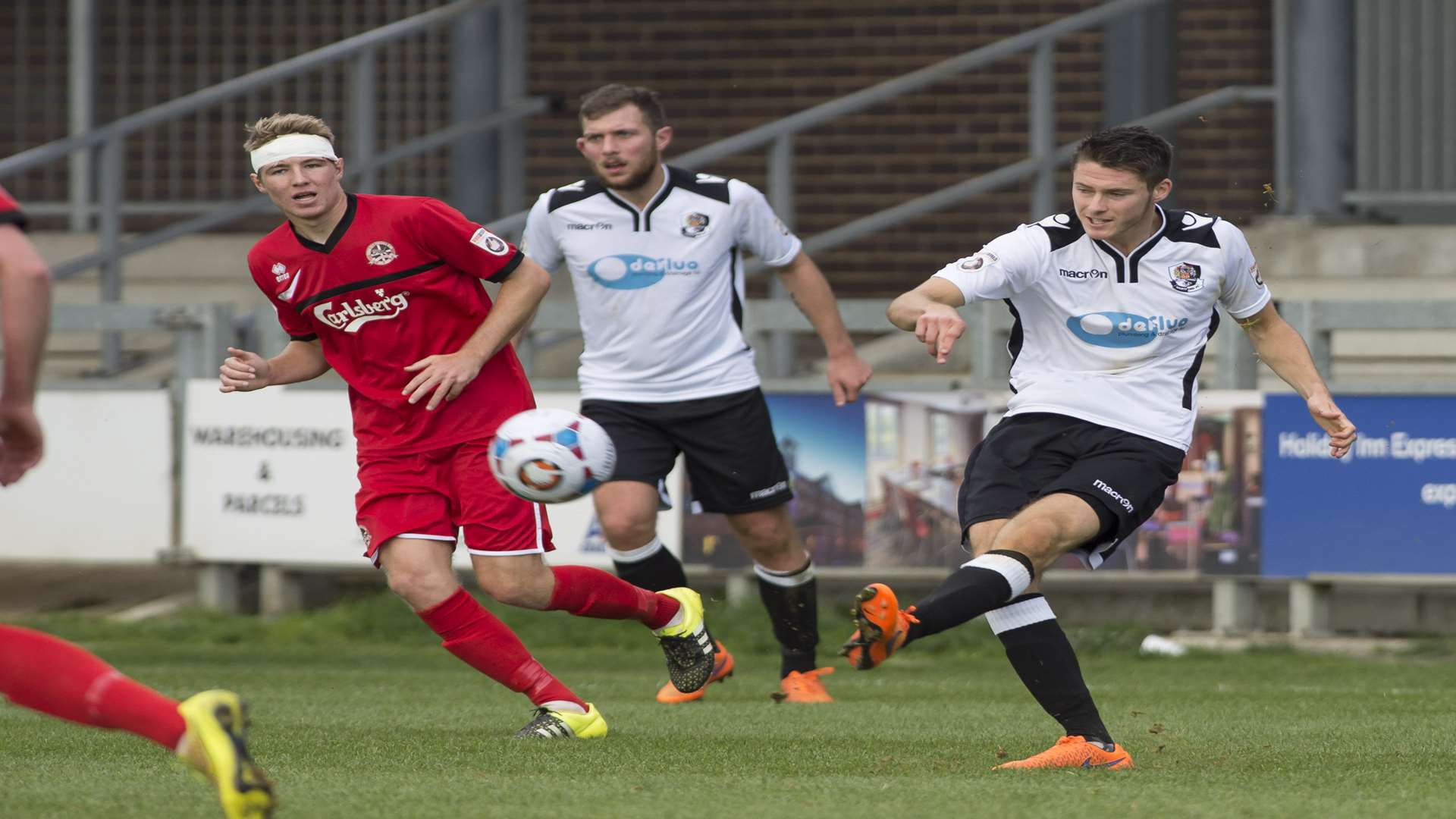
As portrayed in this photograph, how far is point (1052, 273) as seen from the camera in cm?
590

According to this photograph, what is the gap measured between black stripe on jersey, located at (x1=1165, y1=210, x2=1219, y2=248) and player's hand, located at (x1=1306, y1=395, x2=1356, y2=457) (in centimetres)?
55

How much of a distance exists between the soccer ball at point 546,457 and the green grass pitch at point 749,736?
75 cm

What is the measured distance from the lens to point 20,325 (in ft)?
13.5

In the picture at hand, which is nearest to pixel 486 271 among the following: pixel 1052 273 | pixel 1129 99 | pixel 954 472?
pixel 1052 273

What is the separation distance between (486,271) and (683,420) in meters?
1.75

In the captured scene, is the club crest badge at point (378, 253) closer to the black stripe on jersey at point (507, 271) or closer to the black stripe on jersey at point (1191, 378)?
the black stripe on jersey at point (507, 271)

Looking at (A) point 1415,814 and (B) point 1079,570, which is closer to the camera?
(A) point 1415,814

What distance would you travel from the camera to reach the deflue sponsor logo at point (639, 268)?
8.00 m

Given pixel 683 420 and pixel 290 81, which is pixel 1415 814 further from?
pixel 290 81

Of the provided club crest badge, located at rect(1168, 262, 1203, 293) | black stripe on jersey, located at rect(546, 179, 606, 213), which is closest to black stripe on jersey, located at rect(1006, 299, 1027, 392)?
club crest badge, located at rect(1168, 262, 1203, 293)

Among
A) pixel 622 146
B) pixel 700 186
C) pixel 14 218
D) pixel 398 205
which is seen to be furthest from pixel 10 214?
pixel 700 186

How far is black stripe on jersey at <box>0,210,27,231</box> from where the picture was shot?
13.9 ft

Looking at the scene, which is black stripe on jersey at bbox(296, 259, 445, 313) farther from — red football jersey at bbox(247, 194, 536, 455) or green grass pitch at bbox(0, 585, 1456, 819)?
green grass pitch at bbox(0, 585, 1456, 819)

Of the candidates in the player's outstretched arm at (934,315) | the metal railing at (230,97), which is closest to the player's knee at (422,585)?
the player's outstretched arm at (934,315)
